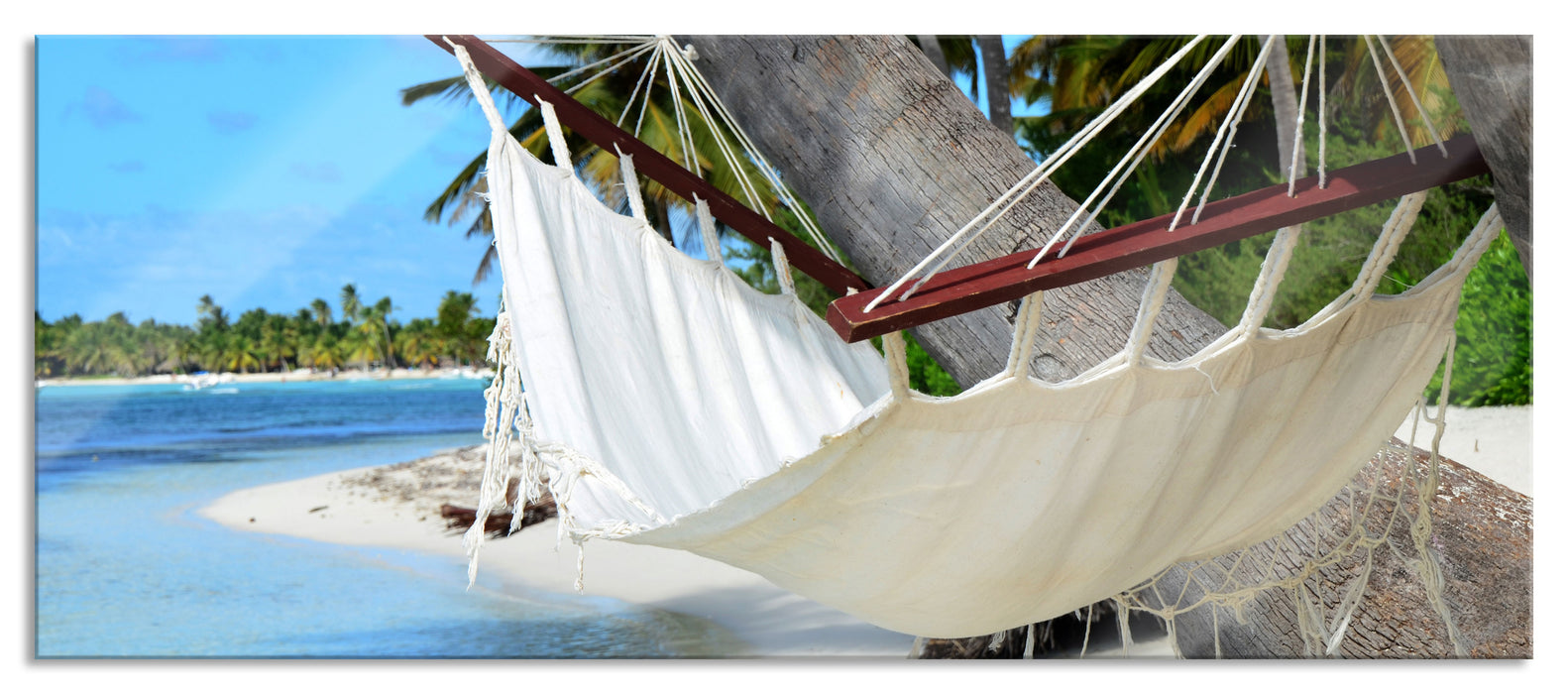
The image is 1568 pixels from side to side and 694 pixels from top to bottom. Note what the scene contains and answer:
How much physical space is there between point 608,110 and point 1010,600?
11.4ft

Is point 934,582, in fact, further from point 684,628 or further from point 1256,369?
point 684,628

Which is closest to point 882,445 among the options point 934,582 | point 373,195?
point 934,582

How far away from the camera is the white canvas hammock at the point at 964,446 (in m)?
0.75

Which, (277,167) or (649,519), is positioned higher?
(277,167)

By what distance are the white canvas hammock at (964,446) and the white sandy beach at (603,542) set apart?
81 centimetres

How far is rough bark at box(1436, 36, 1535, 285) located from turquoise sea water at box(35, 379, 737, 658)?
5.43 ft

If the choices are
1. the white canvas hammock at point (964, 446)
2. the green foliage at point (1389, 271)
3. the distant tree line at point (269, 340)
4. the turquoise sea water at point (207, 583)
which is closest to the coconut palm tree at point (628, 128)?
the distant tree line at point (269, 340)

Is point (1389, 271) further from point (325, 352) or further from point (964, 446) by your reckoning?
point (325, 352)

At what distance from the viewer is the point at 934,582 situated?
880 mm

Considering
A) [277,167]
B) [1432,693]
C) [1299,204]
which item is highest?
[277,167]

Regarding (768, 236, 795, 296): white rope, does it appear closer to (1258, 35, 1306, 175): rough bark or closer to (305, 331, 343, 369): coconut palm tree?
(1258, 35, 1306, 175): rough bark

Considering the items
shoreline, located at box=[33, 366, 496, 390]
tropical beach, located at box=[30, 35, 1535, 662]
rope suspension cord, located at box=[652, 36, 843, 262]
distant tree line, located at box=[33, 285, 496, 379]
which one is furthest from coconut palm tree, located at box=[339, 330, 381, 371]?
rope suspension cord, located at box=[652, 36, 843, 262]

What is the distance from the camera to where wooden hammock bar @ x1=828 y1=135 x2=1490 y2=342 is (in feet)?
2.15

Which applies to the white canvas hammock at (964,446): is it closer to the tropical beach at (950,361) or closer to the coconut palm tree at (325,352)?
the tropical beach at (950,361)
